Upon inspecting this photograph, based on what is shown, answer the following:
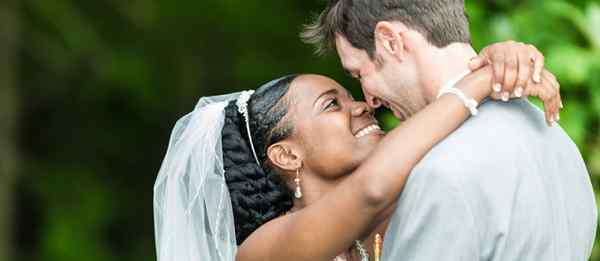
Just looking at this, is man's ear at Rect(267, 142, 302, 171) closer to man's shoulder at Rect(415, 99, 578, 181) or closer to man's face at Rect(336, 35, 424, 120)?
man's face at Rect(336, 35, 424, 120)

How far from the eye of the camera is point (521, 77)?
10.9 feet

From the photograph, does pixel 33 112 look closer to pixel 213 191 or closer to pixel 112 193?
pixel 112 193

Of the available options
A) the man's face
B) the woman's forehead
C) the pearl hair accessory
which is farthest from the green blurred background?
the man's face

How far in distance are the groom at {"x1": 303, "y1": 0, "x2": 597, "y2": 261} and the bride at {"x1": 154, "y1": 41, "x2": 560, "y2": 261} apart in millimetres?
504

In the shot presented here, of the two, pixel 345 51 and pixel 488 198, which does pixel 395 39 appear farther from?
pixel 488 198

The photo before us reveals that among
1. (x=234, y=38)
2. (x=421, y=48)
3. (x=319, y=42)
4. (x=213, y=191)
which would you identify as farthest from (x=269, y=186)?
(x=234, y=38)

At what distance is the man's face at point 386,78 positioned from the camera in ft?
11.8

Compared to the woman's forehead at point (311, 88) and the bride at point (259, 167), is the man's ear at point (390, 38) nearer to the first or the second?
the bride at point (259, 167)

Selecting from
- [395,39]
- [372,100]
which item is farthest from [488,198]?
[372,100]

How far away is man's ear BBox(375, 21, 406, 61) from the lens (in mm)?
3521

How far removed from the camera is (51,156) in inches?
450

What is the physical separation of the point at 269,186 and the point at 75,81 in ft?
23.4

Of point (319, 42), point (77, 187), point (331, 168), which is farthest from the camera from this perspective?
point (77, 187)

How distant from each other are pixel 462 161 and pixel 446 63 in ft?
1.43
